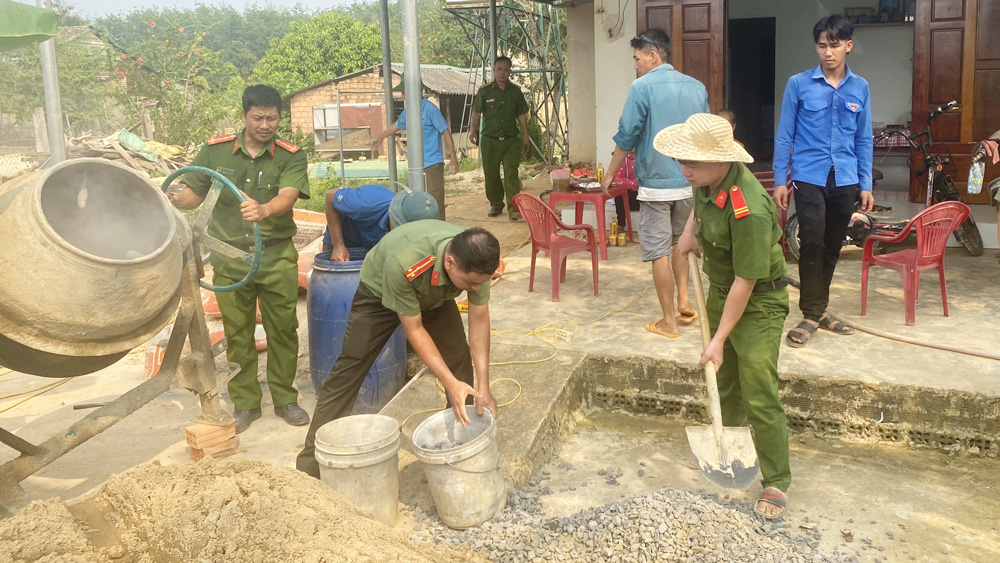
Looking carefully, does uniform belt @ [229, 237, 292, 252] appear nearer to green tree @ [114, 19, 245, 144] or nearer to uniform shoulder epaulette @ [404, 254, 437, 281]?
uniform shoulder epaulette @ [404, 254, 437, 281]

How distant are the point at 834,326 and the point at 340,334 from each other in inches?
124

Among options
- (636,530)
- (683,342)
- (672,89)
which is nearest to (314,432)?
(636,530)

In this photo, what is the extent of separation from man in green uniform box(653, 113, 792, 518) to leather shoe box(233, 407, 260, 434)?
9.44 feet

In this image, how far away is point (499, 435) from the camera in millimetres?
4301

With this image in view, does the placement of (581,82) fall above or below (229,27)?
below

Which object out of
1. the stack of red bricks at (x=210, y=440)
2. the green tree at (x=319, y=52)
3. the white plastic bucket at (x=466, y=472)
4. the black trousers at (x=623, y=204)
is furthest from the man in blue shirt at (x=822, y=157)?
the green tree at (x=319, y=52)

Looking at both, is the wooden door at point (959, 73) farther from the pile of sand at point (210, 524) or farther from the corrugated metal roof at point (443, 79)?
the corrugated metal roof at point (443, 79)

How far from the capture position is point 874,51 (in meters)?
12.6

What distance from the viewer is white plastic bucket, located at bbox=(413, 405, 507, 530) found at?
3572mm

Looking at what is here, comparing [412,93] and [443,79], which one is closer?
[412,93]

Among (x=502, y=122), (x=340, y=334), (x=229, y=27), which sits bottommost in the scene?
(x=340, y=334)

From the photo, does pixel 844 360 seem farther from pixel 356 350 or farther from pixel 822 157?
pixel 356 350

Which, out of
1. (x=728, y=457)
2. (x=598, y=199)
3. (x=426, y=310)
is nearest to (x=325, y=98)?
(x=598, y=199)

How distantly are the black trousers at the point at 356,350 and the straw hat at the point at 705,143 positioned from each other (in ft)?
4.40
